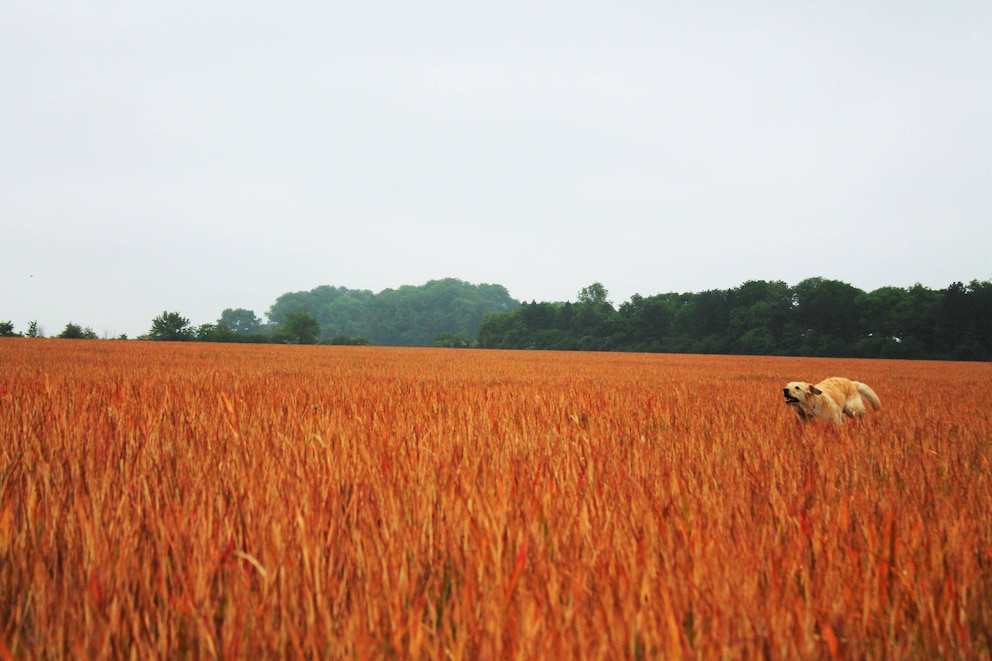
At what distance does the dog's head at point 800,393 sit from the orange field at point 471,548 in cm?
149

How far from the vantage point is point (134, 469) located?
2.72m

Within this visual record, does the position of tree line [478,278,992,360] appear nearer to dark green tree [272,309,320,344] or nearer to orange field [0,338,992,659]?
dark green tree [272,309,320,344]

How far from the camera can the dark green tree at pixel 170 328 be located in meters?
69.5

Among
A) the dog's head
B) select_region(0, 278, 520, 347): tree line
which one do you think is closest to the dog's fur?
the dog's head

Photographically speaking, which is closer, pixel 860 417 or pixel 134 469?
pixel 134 469

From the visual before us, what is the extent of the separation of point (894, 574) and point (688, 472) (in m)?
1.31

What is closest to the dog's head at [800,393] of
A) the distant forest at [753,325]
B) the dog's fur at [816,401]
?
the dog's fur at [816,401]

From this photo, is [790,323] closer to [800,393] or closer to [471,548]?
[800,393]

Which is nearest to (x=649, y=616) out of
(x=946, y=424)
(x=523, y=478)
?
(x=523, y=478)

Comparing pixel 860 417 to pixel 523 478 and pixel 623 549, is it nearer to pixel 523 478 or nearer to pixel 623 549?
pixel 523 478

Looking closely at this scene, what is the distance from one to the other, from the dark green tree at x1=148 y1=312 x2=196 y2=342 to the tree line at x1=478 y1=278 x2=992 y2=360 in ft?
143

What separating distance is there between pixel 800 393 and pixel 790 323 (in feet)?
223

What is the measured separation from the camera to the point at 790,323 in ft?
217

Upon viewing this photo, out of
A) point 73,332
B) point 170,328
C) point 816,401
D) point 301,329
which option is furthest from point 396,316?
point 816,401
